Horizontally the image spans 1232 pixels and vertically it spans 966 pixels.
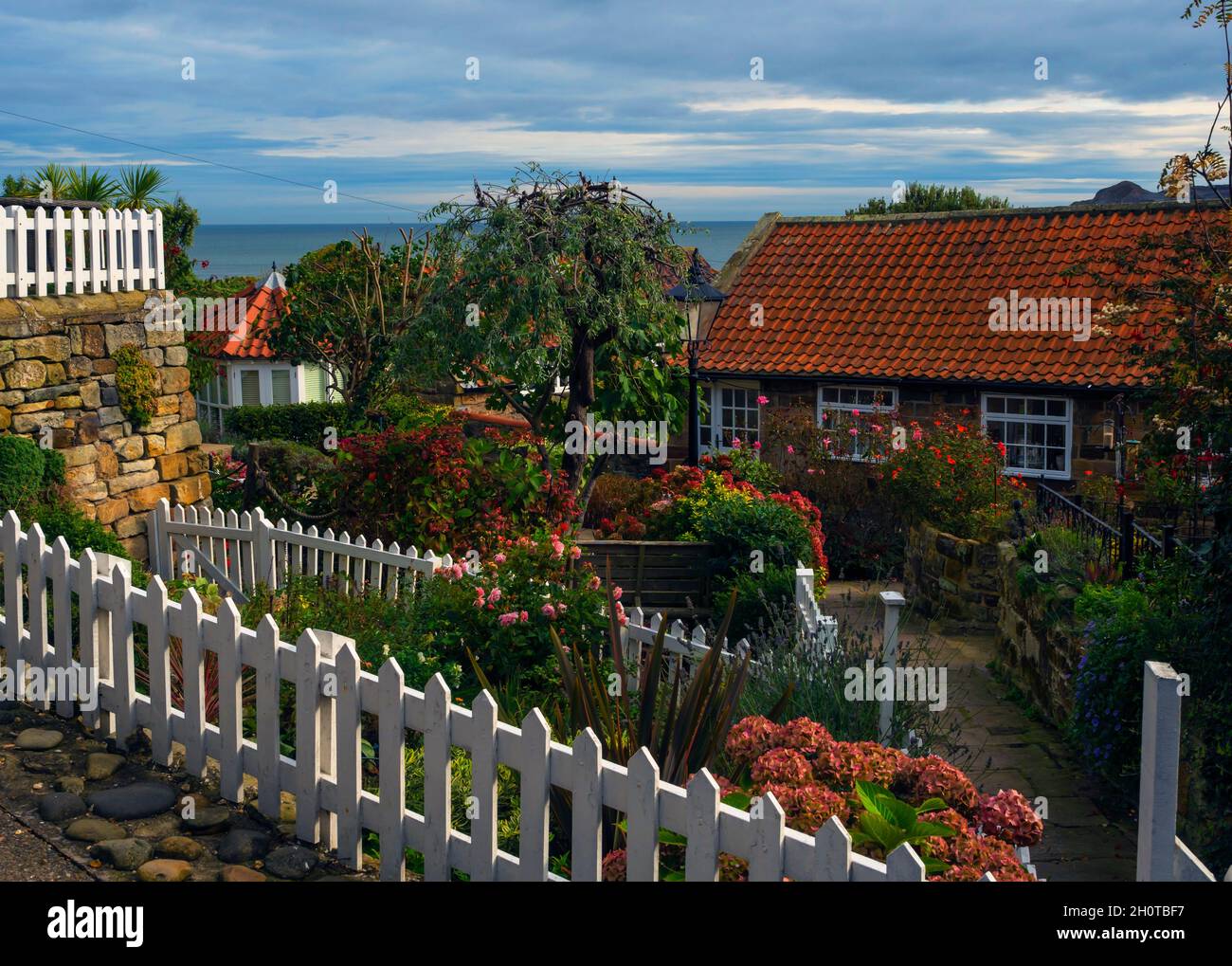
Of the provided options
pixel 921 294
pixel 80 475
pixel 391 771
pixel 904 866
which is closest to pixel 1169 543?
pixel 904 866

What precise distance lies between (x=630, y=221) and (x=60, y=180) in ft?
61.4

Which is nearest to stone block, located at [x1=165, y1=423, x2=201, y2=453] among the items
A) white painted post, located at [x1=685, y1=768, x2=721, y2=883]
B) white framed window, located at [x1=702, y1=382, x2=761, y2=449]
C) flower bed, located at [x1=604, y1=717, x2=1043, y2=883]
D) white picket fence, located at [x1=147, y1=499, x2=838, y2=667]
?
white picket fence, located at [x1=147, y1=499, x2=838, y2=667]

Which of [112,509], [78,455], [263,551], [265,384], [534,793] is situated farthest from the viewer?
[265,384]

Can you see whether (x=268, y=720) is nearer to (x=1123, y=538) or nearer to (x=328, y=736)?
(x=328, y=736)

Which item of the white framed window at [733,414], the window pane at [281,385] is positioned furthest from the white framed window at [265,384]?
the white framed window at [733,414]

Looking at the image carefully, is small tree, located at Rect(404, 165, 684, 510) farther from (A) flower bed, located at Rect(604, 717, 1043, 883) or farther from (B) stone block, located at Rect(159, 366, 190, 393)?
(A) flower bed, located at Rect(604, 717, 1043, 883)

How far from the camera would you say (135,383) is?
10.6m

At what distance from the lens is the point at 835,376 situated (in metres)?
17.3

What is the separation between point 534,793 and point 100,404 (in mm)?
7427

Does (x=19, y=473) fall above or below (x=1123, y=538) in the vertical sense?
above

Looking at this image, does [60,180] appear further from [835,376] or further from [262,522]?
[262,522]

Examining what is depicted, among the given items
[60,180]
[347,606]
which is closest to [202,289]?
[60,180]

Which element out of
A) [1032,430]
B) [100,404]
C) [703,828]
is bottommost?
[703,828]

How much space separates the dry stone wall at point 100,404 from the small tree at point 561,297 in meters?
2.45
